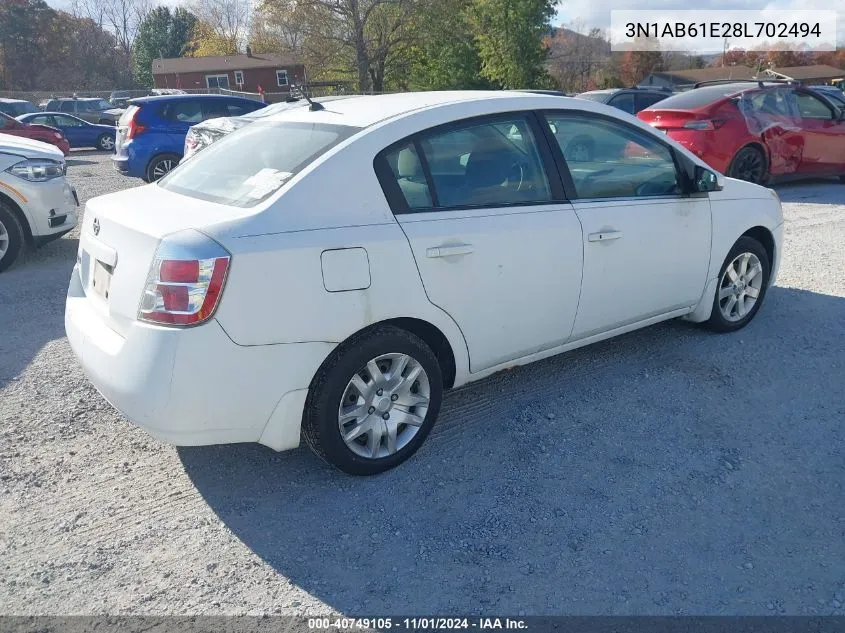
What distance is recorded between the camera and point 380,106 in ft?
12.4

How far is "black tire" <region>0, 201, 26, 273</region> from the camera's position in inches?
276

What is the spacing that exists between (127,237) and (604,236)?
2.43 m

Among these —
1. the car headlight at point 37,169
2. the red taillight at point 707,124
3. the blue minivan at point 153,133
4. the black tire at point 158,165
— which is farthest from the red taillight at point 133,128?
the red taillight at point 707,124

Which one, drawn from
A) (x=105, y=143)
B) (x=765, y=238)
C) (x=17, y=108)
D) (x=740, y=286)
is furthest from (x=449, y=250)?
(x=17, y=108)

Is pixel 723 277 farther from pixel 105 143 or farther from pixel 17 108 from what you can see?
pixel 17 108

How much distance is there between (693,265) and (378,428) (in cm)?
240

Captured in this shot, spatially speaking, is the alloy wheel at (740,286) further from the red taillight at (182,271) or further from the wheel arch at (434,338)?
the red taillight at (182,271)

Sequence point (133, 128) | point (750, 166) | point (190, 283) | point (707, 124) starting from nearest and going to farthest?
point (190, 283) → point (707, 124) → point (750, 166) → point (133, 128)

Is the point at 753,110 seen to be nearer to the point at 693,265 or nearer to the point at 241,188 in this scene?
the point at 693,265

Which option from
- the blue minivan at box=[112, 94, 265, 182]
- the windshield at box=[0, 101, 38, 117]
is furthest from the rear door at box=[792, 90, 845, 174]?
the windshield at box=[0, 101, 38, 117]

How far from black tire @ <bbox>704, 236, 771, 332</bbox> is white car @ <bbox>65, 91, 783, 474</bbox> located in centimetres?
46

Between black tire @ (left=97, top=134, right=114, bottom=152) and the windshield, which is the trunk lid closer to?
black tire @ (left=97, top=134, right=114, bottom=152)

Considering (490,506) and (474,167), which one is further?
(474,167)

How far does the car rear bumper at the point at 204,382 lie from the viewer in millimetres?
2822
